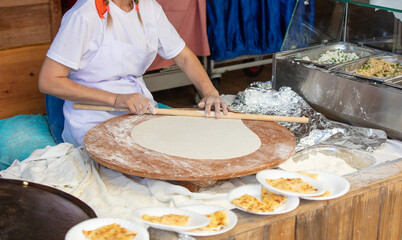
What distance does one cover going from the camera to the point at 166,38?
97.7 inches

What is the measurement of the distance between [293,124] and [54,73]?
1093 millimetres

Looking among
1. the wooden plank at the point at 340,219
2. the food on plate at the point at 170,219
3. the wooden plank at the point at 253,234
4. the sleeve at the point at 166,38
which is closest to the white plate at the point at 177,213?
the food on plate at the point at 170,219

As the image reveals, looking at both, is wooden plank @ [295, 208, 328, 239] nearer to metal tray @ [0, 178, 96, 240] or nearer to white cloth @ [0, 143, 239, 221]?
white cloth @ [0, 143, 239, 221]

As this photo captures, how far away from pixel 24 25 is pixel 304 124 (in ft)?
6.08

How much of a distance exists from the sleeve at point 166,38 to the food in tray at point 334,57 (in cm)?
74

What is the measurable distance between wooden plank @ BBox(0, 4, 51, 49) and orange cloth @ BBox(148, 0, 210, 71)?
99cm

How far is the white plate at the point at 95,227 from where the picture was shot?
1.28 m

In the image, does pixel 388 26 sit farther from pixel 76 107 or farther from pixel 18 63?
pixel 18 63

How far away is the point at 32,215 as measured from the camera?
4.65ft

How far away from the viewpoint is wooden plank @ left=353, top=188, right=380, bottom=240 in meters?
1.72

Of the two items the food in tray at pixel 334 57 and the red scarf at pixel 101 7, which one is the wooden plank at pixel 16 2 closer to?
the red scarf at pixel 101 7

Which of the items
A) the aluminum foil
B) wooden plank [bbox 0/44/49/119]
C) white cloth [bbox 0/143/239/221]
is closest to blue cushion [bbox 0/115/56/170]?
wooden plank [bbox 0/44/49/119]

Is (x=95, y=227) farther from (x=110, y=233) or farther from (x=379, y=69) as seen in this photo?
(x=379, y=69)

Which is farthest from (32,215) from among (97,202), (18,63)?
(18,63)
